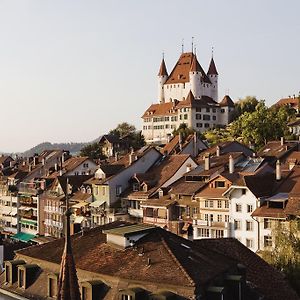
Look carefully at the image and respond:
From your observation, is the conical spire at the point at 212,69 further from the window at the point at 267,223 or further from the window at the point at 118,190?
the window at the point at 267,223

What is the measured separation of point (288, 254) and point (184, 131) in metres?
98.7

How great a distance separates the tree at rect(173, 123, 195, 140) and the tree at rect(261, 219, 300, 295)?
84054 mm

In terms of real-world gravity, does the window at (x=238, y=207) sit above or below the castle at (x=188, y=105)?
below

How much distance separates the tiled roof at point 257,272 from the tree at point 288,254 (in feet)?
11.5

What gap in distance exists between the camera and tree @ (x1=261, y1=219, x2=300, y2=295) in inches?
1513

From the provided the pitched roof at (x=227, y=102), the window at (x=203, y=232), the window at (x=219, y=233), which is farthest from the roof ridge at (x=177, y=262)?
the pitched roof at (x=227, y=102)

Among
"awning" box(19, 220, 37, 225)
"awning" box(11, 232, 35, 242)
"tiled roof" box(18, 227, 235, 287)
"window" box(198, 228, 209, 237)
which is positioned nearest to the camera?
"tiled roof" box(18, 227, 235, 287)

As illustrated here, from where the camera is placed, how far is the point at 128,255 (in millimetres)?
27781

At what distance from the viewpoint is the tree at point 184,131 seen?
13391 cm

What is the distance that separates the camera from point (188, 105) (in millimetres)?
164625

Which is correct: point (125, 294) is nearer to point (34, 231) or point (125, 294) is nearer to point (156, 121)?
point (34, 231)

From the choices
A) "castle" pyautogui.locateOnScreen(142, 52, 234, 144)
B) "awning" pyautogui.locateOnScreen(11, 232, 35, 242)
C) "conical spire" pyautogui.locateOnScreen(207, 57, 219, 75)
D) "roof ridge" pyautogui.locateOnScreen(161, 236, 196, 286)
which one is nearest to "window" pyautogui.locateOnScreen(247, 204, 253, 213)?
"roof ridge" pyautogui.locateOnScreen(161, 236, 196, 286)

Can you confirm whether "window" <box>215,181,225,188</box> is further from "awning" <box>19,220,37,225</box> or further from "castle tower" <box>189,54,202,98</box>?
"castle tower" <box>189,54,202,98</box>

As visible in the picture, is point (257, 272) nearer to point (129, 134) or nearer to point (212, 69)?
point (129, 134)
